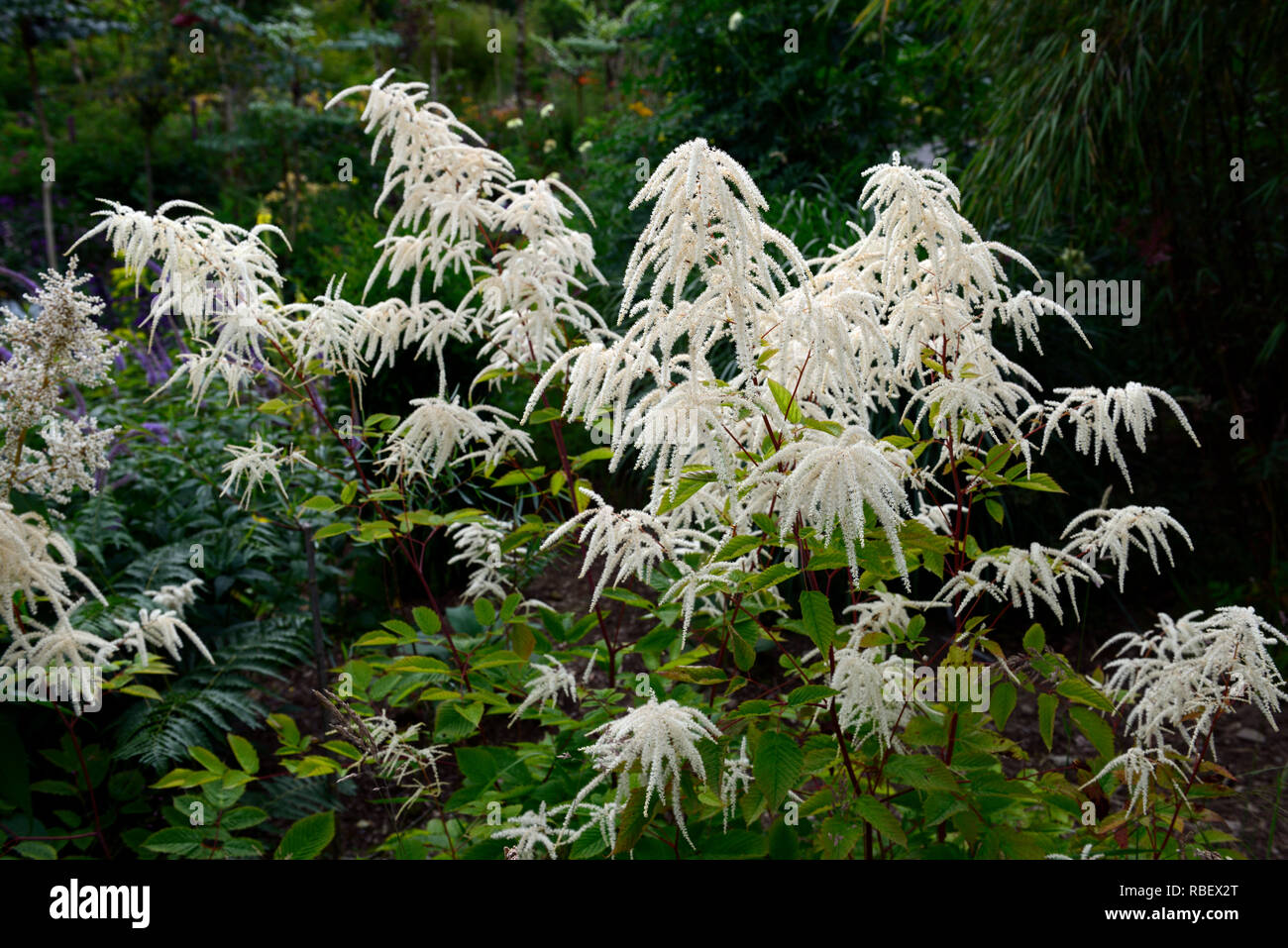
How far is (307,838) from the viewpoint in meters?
1.72

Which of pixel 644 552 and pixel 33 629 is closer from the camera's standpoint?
pixel 644 552

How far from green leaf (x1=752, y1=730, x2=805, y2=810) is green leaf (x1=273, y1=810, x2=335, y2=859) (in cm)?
84

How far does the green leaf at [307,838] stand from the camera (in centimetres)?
170

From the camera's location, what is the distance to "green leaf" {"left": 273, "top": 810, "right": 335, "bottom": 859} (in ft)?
5.56

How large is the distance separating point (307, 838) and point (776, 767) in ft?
3.02

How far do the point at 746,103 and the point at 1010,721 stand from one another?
166 inches

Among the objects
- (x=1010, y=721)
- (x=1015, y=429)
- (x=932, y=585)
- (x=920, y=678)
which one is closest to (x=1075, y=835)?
(x=920, y=678)

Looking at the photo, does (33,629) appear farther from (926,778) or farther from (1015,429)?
(1015,429)

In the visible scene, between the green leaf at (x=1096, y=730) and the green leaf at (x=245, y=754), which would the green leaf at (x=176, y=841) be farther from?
the green leaf at (x=1096, y=730)

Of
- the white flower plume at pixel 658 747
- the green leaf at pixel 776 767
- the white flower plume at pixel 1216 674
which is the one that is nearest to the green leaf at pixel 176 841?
the white flower plume at pixel 658 747

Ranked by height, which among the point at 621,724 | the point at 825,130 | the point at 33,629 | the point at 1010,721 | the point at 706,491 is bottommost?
the point at 1010,721

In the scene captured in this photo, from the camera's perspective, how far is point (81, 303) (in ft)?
5.56

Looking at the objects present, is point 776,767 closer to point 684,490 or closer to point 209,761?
point 684,490

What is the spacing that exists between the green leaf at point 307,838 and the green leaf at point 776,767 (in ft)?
2.75
